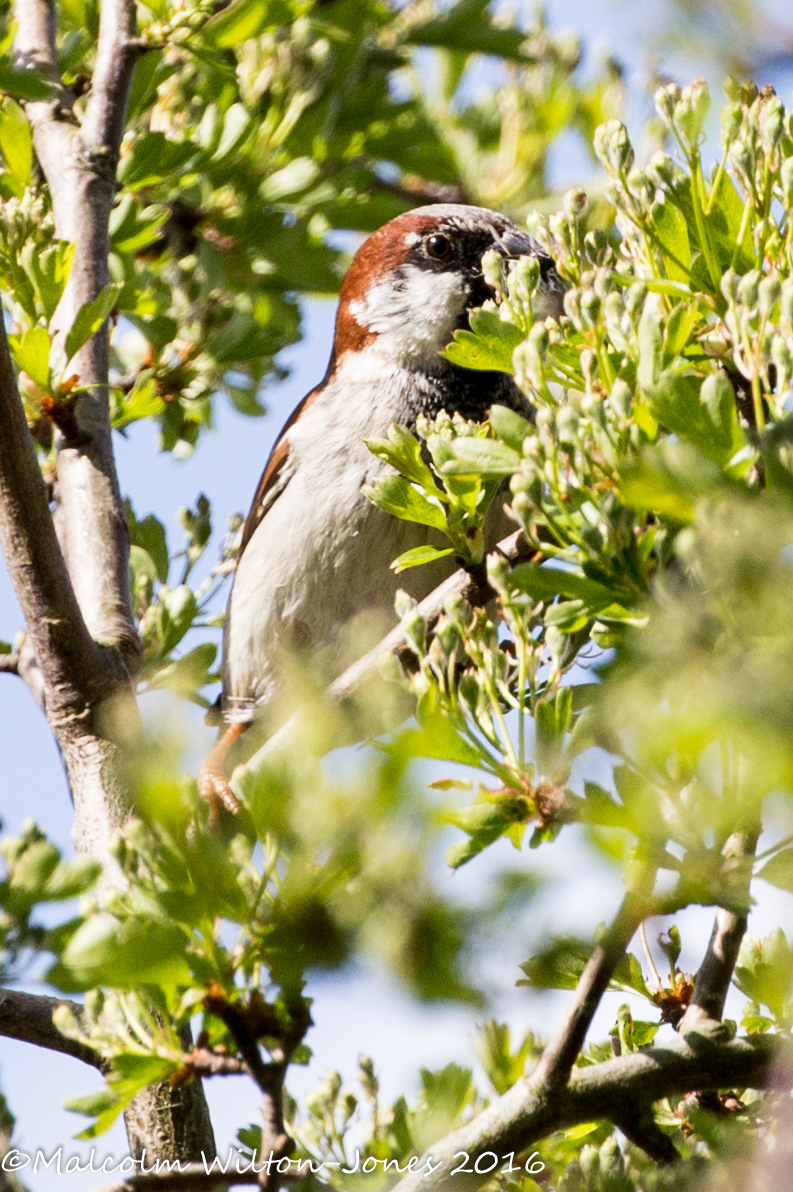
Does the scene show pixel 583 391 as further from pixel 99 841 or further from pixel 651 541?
pixel 99 841

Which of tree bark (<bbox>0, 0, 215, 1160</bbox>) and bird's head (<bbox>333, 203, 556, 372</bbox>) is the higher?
bird's head (<bbox>333, 203, 556, 372</bbox>)

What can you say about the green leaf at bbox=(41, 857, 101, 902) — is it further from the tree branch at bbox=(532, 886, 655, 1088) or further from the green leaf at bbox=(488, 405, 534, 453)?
the green leaf at bbox=(488, 405, 534, 453)

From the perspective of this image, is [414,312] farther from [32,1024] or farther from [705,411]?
[705,411]

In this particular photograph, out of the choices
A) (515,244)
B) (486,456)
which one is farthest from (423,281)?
(486,456)

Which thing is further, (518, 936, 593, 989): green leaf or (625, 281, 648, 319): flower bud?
(625, 281, 648, 319): flower bud

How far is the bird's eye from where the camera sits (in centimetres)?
391

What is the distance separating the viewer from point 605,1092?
1.52 metres

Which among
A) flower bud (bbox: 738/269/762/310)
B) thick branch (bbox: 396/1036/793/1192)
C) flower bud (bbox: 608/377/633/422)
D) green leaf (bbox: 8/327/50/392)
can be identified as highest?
green leaf (bbox: 8/327/50/392)

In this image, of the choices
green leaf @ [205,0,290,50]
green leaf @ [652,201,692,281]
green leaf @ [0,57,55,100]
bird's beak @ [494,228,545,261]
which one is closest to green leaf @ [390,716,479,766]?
green leaf @ [652,201,692,281]

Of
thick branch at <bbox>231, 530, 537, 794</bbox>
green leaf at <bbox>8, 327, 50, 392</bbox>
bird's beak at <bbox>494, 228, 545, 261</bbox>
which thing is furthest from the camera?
bird's beak at <bbox>494, 228, 545, 261</bbox>

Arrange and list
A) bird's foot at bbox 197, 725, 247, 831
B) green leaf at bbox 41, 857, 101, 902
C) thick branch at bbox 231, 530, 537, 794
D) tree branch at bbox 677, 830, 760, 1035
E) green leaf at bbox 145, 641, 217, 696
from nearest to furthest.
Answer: green leaf at bbox 41, 857, 101, 902, tree branch at bbox 677, 830, 760, 1035, thick branch at bbox 231, 530, 537, 794, bird's foot at bbox 197, 725, 247, 831, green leaf at bbox 145, 641, 217, 696

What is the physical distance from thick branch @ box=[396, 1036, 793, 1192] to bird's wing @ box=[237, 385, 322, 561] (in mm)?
2431

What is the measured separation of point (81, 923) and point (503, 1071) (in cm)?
75

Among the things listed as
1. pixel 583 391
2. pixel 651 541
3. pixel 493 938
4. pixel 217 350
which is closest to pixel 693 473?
pixel 651 541
